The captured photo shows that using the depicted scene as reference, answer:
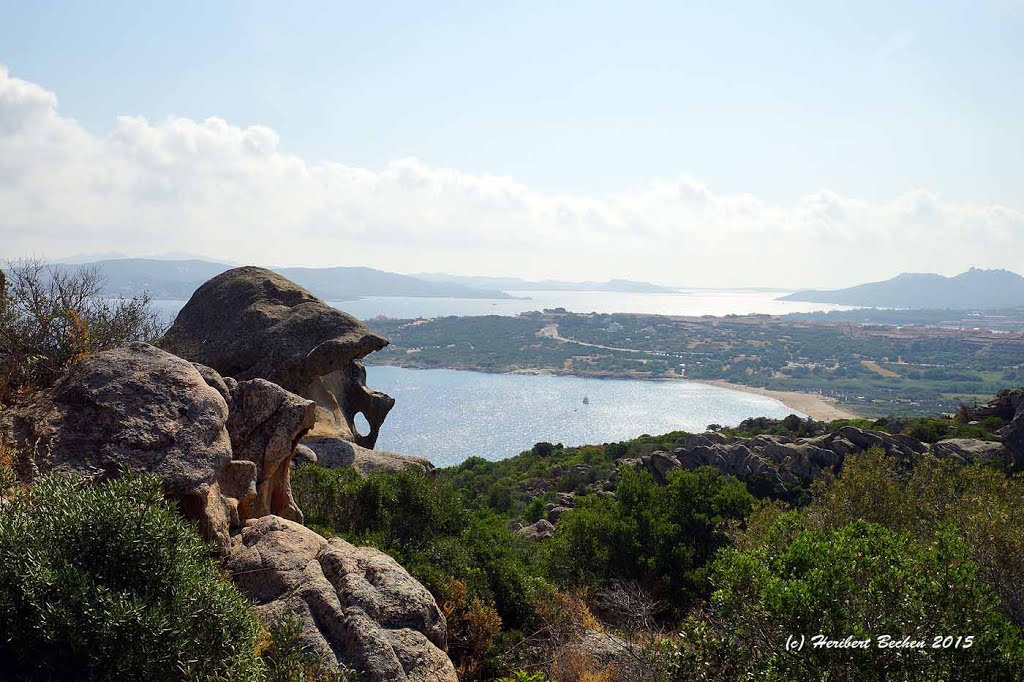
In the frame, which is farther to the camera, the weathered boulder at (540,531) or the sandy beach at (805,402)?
the sandy beach at (805,402)

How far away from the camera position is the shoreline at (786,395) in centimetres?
11576

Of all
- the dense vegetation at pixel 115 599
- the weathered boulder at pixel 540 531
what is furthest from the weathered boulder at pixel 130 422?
the weathered boulder at pixel 540 531

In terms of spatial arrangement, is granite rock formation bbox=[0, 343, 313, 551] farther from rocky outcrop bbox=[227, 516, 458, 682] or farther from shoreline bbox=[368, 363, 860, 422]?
shoreline bbox=[368, 363, 860, 422]

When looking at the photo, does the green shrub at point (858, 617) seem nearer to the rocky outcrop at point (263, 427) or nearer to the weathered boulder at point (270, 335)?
the rocky outcrop at point (263, 427)

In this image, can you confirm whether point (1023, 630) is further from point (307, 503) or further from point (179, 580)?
point (307, 503)

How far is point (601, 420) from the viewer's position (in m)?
114

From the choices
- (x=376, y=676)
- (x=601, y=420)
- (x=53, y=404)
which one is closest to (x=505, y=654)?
(x=376, y=676)

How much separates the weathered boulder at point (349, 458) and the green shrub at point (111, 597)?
529 inches

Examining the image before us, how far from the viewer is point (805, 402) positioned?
13062 cm

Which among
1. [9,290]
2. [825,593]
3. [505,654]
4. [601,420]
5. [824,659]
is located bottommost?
[601,420]

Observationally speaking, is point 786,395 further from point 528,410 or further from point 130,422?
point 130,422

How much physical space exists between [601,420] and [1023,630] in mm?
104265

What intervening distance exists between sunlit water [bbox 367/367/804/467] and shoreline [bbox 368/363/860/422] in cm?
326

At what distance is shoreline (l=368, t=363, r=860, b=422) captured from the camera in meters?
116
